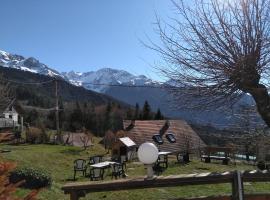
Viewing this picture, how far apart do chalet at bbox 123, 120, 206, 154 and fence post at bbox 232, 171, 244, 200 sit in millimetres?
38094

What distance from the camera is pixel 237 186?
705cm

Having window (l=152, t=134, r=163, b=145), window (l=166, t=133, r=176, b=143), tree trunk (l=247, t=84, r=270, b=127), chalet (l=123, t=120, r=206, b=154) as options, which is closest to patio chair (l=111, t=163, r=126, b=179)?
tree trunk (l=247, t=84, r=270, b=127)

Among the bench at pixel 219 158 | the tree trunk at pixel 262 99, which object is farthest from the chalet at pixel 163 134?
the tree trunk at pixel 262 99

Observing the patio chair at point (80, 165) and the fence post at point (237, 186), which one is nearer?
the fence post at point (237, 186)

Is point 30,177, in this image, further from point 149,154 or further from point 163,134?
point 163,134

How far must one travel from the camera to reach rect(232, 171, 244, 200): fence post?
699 centimetres

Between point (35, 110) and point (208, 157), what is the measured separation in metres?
56.9

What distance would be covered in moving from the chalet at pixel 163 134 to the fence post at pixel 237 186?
38094mm

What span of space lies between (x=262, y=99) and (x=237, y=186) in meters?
1.42

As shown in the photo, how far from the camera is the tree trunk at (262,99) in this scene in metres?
7.36

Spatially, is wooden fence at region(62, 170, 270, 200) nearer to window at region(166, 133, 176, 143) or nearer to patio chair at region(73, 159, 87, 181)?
patio chair at region(73, 159, 87, 181)

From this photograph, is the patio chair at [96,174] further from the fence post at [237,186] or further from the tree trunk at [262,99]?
the fence post at [237,186]

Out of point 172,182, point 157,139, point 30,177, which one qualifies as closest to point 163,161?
point 30,177

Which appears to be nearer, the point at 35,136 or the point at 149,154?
the point at 149,154
